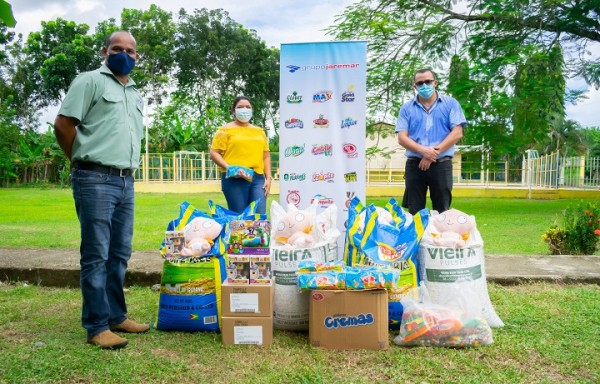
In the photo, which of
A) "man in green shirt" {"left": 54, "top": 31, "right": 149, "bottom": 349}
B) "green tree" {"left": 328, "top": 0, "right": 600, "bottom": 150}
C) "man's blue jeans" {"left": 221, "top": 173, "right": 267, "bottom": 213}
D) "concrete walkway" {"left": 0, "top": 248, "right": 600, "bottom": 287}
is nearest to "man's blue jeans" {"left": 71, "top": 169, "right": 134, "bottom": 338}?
"man in green shirt" {"left": 54, "top": 31, "right": 149, "bottom": 349}

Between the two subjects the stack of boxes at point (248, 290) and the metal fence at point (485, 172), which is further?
the metal fence at point (485, 172)

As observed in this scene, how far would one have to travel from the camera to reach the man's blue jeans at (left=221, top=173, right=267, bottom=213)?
4.39 meters

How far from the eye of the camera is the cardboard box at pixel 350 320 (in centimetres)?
274

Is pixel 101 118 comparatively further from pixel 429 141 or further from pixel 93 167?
pixel 429 141

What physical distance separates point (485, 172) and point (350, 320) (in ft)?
61.3

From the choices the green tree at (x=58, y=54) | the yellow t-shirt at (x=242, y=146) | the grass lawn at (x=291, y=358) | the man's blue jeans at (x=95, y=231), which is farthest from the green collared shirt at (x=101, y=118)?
the green tree at (x=58, y=54)

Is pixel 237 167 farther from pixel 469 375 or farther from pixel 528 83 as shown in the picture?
pixel 528 83

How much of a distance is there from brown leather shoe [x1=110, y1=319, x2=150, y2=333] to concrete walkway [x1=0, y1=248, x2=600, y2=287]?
1120mm

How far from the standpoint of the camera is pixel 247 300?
2.84 m

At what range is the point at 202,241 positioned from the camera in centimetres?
302

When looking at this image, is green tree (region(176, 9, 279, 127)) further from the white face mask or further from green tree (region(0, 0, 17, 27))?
green tree (region(0, 0, 17, 27))

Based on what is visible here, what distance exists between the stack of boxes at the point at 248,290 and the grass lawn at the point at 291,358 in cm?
8

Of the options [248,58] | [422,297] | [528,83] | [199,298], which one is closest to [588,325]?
[422,297]

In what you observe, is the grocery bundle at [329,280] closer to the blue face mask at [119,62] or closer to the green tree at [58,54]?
the blue face mask at [119,62]
